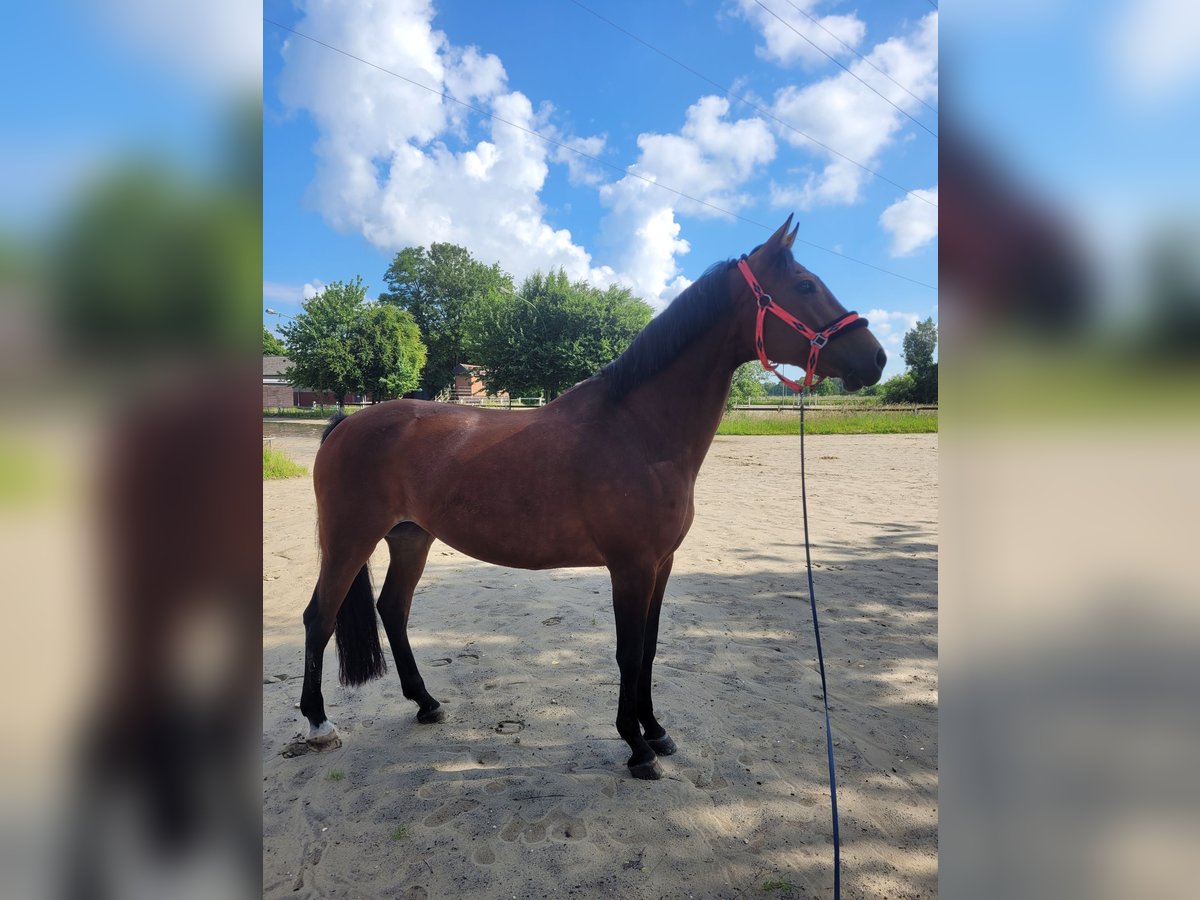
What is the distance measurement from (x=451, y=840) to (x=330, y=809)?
0.55m

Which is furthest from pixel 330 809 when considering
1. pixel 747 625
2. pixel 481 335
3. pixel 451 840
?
pixel 481 335

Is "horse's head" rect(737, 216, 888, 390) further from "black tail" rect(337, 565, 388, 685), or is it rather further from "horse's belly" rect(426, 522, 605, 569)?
"black tail" rect(337, 565, 388, 685)

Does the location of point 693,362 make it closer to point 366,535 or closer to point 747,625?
point 366,535

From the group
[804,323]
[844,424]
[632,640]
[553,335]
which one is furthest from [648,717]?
[844,424]

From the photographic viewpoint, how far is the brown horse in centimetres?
245

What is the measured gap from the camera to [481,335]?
22031mm

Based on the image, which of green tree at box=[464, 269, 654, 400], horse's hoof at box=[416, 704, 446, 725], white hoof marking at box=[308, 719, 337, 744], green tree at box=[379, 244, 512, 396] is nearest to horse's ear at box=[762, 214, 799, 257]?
horse's hoof at box=[416, 704, 446, 725]

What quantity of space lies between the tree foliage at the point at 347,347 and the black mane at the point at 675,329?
22.9 m

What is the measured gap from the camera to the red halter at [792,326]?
2332 mm

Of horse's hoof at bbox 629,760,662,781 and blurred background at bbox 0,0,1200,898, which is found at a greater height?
blurred background at bbox 0,0,1200,898

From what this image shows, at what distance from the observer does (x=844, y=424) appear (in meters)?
23.5

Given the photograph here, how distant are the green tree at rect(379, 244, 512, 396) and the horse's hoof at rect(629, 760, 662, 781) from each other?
43715 millimetres

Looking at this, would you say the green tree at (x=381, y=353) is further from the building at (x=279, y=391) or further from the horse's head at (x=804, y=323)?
the horse's head at (x=804, y=323)
